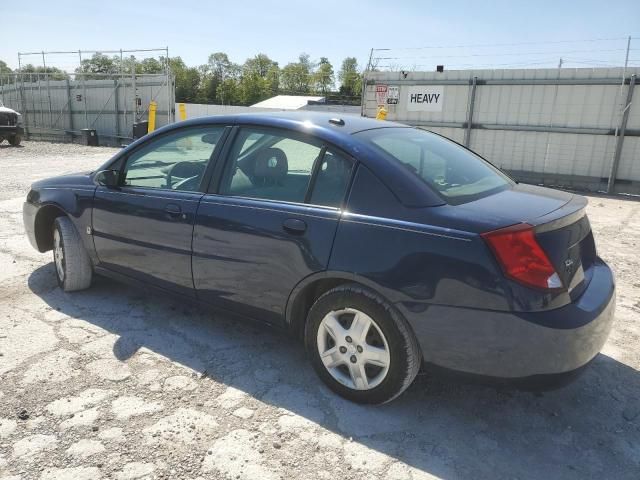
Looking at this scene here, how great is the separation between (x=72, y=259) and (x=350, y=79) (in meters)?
94.1

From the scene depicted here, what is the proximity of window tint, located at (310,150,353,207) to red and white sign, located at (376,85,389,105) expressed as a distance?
1114cm

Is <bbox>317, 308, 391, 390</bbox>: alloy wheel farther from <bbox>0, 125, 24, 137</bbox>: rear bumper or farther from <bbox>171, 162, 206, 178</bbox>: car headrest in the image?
<bbox>0, 125, 24, 137</bbox>: rear bumper

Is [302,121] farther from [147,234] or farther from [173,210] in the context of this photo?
[147,234]

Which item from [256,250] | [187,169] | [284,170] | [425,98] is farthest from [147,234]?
[425,98]

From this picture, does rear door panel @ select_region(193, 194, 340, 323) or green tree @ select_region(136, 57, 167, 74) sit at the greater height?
green tree @ select_region(136, 57, 167, 74)

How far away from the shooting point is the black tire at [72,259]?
3.97 metres

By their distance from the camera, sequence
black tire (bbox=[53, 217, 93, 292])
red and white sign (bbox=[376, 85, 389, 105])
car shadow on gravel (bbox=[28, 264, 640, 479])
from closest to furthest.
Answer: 1. car shadow on gravel (bbox=[28, 264, 640, 479])
2. black tire (bbox=[53, 217, 93, 292])
3. red and white sign (bbox=[376, 85, 389, 105])

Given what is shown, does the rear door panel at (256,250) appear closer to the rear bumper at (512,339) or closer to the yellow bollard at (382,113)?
the rear bumper at (512,339)

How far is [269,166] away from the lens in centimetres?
305

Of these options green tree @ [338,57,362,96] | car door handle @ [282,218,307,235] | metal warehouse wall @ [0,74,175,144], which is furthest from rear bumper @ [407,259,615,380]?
green tree @ [338,57,362,96]

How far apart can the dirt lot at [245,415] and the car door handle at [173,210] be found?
876 mm

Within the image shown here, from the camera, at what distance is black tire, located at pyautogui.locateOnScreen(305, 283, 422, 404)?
2.45 m

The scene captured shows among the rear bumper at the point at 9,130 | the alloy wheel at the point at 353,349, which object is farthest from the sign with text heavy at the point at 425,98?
the rear bumper at the point at 9,130

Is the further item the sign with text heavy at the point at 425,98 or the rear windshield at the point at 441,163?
the sign with text heavy at the point at 425,98
